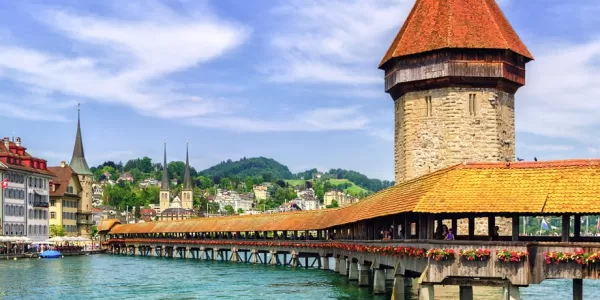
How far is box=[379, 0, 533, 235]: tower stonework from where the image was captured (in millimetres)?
48938

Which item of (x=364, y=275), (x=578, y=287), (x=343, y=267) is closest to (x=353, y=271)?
(x=364, y=275)

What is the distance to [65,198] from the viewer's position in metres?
121

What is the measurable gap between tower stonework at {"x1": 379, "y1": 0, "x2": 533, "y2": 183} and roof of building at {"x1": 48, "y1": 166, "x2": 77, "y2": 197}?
252 ft

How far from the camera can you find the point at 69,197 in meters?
122

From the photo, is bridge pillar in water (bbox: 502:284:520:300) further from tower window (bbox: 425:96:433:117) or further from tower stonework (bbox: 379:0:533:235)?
tower window (bbox: 425:96:433:117)

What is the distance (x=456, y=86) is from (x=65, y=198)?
270 feet

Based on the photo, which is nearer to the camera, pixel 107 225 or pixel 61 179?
pixel 61 179

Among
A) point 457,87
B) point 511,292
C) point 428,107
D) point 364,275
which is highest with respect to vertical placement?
point 457,87

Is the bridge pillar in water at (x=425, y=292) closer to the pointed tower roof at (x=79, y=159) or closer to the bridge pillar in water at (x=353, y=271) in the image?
the bridge pillar in water at (x=353, y=271)

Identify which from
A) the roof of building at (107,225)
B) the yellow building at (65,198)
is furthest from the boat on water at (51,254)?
the roof of building at (107,225)

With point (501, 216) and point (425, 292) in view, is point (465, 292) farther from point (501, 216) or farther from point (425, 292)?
point (501, 216)

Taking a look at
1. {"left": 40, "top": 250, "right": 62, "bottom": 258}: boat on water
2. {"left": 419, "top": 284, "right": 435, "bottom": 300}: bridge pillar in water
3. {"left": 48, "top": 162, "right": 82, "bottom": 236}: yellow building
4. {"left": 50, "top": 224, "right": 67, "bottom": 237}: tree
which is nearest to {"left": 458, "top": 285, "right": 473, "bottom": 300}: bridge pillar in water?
{"left": 419, "top": 284, "right": 435, "bottom": 300}: bridge pillar in water

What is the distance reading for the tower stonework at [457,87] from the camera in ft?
161

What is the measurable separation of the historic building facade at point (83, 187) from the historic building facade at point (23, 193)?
1807 cm
